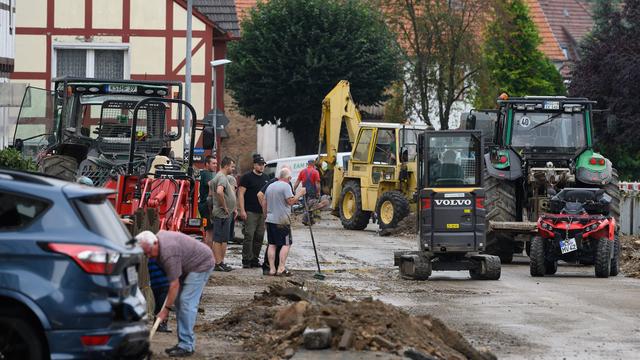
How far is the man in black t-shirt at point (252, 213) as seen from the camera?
73.3 ft

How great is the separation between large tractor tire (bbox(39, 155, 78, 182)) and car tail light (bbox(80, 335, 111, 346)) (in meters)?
11.1

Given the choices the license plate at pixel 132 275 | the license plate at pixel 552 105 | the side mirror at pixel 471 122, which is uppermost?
the license plate at pixel 552 105

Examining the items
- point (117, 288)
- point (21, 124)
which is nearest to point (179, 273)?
point (117, 288)

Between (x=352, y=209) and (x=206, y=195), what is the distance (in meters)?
12.8

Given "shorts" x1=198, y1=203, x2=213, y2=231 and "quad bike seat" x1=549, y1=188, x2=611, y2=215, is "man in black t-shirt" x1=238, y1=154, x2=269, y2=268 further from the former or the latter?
"quad bike seat" x1=549, y1=188, x2=611, y2=215

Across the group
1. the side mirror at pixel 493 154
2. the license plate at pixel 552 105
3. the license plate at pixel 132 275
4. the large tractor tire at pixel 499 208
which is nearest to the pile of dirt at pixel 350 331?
the license plate at pixel 132 275

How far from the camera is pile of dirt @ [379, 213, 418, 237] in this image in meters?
32.0

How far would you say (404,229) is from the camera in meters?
32.0

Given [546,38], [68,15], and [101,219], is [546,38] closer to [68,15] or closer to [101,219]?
[68,15]

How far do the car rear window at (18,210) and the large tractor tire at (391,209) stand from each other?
2231 centimetres

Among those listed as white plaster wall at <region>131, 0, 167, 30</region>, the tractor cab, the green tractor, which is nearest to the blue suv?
the tractor cab

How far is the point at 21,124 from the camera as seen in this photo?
2367 cm

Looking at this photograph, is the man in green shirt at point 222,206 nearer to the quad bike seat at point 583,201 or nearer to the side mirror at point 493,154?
the quad bike seat at point 583,201

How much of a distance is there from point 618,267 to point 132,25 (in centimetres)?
2453
